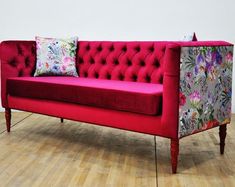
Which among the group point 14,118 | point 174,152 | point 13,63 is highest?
point 13,63

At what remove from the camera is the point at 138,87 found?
2717mm

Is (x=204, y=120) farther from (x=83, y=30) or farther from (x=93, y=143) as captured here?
(x=83, y=30)

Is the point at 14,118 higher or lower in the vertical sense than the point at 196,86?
lower

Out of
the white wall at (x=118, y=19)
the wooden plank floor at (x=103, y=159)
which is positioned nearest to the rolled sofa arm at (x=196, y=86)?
the wooden plank floor at (x=103, y=159)

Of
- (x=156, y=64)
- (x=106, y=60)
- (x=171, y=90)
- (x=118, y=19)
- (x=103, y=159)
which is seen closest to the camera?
(x=171, y=90)

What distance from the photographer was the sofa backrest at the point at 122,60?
3.08 metres

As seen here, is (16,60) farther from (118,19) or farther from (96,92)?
(118,19)

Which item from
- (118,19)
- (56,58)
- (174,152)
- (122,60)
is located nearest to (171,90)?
(174,152)

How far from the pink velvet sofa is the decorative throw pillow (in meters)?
0.07

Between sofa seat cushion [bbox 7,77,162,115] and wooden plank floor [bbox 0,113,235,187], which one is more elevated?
sofa seat cushion [bbox 7,77,162,115]

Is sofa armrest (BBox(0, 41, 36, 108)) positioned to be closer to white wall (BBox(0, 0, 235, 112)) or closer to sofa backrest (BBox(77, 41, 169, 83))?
sofa backrest (BBox(77, 41, 169, 83))

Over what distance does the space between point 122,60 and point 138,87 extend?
0.60 metres

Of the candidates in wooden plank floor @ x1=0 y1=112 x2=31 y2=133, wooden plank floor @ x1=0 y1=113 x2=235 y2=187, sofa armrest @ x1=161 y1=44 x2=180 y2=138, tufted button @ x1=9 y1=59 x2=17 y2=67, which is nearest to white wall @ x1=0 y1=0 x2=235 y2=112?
wooden plank floor @ x1=0 y1=112 x2=31 y2=133

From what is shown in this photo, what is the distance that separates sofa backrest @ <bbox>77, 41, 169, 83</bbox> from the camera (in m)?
3.08
